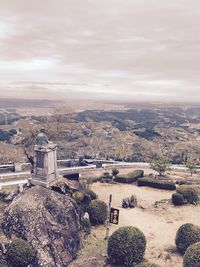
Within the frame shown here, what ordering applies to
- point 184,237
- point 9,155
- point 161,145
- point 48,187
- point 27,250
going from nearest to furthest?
1. point 27,250
2. point 184,237
3. point 48,187
4. point 9,155
5. point 161,145

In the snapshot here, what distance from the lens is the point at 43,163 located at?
134 ft

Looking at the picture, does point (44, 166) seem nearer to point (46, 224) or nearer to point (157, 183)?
point (46, 224)

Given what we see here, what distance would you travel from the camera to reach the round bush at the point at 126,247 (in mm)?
32938

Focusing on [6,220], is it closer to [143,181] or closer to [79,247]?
[79,247]

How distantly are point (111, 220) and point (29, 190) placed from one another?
37.0ft

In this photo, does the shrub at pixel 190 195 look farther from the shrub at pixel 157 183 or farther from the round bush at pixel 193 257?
the round bush at pixel 193 257

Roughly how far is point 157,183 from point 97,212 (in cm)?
2075

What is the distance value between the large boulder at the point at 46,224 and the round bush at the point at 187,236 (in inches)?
492

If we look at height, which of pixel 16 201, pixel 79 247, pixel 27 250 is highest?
pixel 16 201

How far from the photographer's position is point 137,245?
33.1 metres

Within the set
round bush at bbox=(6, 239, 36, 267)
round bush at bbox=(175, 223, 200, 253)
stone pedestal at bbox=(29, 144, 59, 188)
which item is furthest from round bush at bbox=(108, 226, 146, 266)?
stone pedestal at bbox=(29, 144, 59, 188)

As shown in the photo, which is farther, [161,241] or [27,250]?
[161,241]

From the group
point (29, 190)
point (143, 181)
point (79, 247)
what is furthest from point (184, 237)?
point (143, 181)

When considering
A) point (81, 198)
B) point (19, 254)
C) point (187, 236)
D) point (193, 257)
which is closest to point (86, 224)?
point (81, 198)
